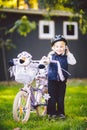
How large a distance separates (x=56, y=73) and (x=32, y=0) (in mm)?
23138

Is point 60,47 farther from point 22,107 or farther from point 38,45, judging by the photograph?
point 38,45

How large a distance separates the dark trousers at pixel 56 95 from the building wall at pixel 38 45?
1271 centimetres

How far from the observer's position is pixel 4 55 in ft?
65.4

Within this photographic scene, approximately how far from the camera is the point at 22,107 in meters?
6.98

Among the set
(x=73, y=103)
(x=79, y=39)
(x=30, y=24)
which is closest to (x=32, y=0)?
(x=79, y=39)

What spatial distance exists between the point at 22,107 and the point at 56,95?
2.15 ft

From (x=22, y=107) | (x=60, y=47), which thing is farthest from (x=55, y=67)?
(x=22, y=107)

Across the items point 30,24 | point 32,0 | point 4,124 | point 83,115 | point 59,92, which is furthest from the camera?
point 32,0

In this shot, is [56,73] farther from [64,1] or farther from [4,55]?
[4,55]

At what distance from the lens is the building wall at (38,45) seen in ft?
67.1

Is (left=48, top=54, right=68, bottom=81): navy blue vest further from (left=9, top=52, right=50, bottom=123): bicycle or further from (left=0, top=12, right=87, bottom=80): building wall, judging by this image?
(left=0, top=12, right=87, bottom=80): building wall

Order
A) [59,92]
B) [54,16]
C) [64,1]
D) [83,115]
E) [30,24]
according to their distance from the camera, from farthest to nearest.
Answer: [54,16]
[64,1]
[83,115]
[59,92]
[30,24]

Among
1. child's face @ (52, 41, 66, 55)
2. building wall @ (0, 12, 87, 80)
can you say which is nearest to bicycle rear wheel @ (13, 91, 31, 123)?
child's face @ (52, 41, 66, 55)

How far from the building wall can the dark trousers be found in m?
12.7
